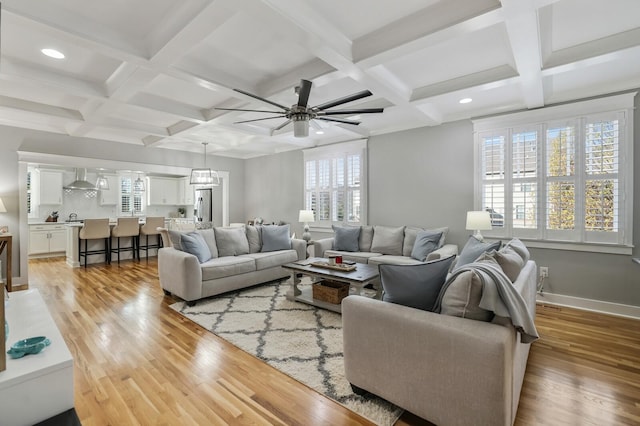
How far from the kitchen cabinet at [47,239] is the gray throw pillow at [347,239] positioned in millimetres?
7321

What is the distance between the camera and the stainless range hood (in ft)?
25.8

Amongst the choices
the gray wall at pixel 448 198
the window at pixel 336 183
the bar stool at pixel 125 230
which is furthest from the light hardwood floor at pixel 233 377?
the window at pixel 336 183

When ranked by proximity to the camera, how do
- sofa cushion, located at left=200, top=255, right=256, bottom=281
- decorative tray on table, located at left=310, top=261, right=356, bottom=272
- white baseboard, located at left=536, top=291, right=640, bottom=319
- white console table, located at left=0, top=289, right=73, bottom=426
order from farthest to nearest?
sofa cushion, located at left=200, top=255, right=256, bottom=281 < decorative tray on table, located at left=310, top=261, right=356, bottom=272 < white baseboard, located at left=536, top=291, right=640, bottom=319 < white console table, located at left=0, top=289, right=73, bottom=426

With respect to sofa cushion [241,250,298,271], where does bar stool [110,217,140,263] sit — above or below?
above

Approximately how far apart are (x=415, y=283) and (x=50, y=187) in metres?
9.79

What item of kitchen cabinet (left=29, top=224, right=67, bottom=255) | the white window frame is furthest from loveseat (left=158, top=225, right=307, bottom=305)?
kitchen cabinet (left=29, top=224, right=67, bottom=255)

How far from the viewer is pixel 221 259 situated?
4293 millimetres

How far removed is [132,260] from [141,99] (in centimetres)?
445

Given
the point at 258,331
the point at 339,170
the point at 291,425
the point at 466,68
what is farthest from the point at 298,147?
the point at 291,425

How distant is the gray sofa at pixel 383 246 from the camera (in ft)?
14.8

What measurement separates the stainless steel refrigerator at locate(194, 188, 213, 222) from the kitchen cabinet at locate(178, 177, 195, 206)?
0.45 meters

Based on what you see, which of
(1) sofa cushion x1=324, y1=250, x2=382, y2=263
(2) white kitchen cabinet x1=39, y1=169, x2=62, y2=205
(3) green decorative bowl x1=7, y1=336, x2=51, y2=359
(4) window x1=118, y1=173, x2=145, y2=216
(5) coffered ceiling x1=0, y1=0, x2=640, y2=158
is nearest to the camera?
(3) green decorative bowl x1=7, y1=336, x2=51, y2=359

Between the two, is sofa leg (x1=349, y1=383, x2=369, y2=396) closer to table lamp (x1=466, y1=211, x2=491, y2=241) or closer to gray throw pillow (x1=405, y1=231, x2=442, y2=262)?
gray throw pillow (x1=405, y1=231, x2=442, y2=262)

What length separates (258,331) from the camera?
2.99m
